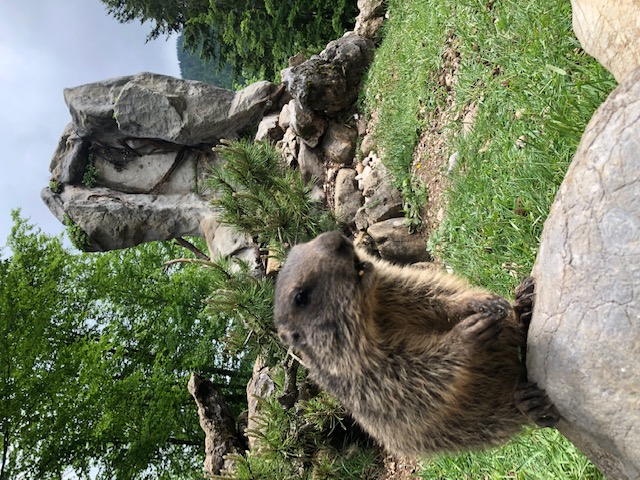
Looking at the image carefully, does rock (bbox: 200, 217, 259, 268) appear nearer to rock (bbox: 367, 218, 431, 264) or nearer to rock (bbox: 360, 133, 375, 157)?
rock (bbox: 360, 133, 375, 157)

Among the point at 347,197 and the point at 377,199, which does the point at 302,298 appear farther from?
the point at 347,197

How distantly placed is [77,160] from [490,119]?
1018 cm

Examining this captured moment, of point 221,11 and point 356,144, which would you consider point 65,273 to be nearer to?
point 221,11

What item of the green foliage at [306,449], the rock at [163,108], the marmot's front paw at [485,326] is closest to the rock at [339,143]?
the rock at [163,108]

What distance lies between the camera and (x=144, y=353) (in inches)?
599

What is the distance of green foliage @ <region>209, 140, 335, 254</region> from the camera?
6090mm

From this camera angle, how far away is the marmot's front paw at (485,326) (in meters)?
2.04

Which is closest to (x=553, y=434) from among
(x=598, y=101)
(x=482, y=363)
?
(x=482, y=363)

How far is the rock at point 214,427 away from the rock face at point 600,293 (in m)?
5.73

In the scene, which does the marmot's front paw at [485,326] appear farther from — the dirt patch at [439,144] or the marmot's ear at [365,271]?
the dirt patch at [439,144]

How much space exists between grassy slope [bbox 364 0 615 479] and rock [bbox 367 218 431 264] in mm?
889

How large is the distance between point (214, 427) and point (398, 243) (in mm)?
3753

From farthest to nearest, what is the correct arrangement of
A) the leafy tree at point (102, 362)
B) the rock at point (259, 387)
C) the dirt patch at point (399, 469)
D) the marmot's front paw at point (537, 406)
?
1. the leafy tree at point (102, 362)
2. the rock at point (259, 387)
3. the dirt patch at point (399, 469)
4. the marmot's front paw at point (537, 406)

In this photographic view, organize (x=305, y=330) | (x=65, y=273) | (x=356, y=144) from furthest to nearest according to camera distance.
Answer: (x=65, y=273) → (x=356, y=144) → (x=305, y=330)
